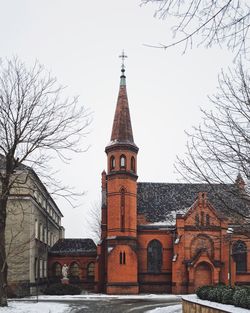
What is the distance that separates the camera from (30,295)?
131 ft

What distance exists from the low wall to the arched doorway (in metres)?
22.6

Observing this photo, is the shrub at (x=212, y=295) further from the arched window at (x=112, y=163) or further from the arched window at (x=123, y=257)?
the arched window at (x=112, y=163)

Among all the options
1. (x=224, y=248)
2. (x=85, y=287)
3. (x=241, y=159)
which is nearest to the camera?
(x=241, y=159)

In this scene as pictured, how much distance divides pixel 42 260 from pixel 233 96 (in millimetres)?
37206

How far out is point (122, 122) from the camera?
4834 centimetres

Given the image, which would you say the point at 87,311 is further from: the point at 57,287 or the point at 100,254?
the point at 100,254

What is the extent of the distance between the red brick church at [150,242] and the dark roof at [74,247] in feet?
16.2

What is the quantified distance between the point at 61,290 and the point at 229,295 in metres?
26.4

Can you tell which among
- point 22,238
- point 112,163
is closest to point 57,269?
point 112,163

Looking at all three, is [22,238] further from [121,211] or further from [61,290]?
[121,211]

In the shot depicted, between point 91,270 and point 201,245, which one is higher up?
point 201,245

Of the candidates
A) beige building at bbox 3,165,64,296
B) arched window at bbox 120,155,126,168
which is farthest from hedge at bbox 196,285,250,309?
arched window at bbox 120,155,126,168

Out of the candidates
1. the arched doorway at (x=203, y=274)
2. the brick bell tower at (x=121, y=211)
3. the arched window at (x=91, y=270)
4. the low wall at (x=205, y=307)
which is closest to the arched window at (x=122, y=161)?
the brick bell tower at (x=121, y=211)

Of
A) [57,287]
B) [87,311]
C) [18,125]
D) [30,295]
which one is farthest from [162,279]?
[18,125]
